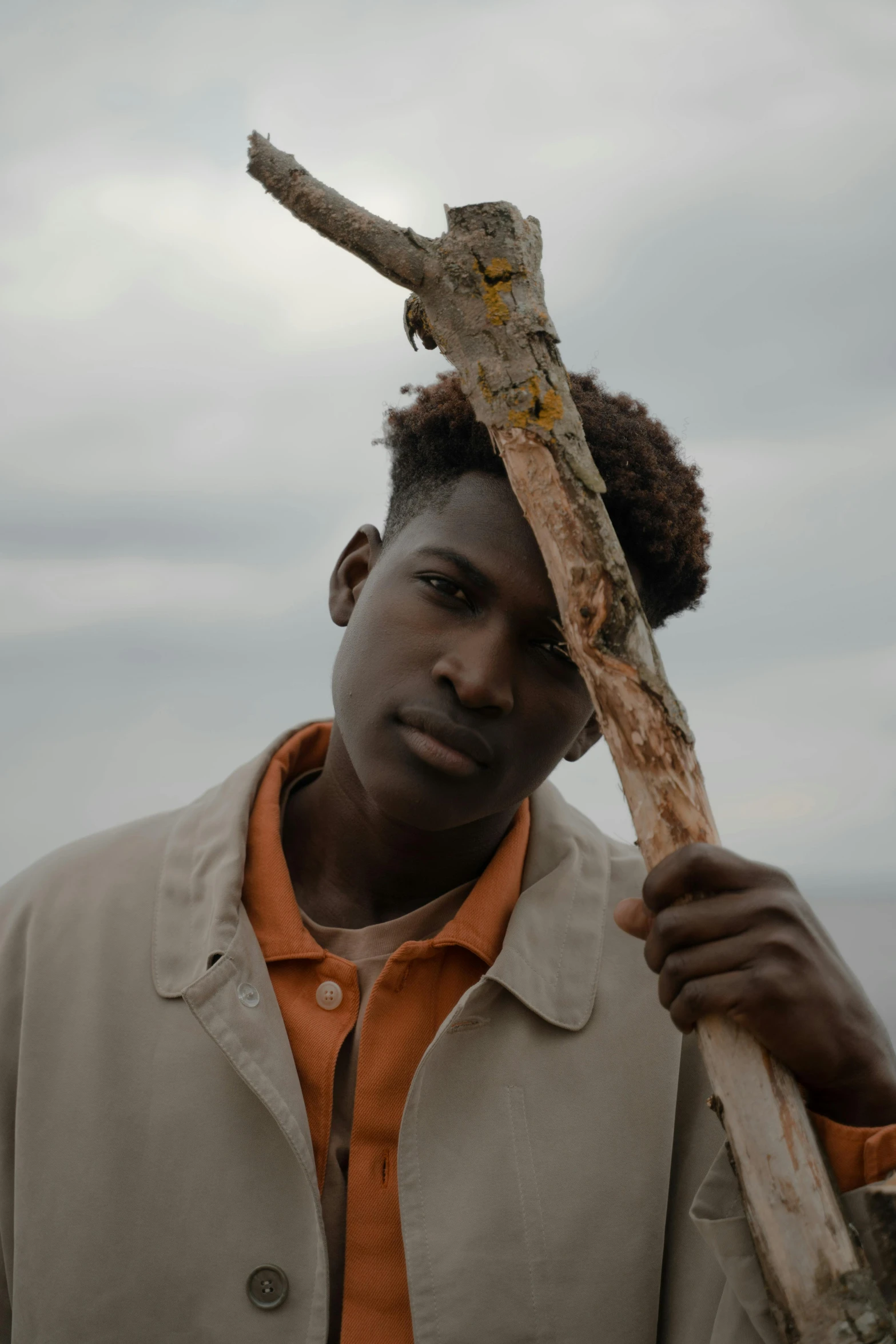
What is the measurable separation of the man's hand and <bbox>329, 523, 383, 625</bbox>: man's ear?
1.18m

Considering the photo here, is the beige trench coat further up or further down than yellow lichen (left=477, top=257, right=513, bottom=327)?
further down

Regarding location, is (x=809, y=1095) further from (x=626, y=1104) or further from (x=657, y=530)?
(x=657, y=530)

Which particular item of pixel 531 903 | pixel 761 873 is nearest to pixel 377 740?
pixel 531 903

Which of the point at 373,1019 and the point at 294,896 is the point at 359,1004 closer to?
the point at 373,1019

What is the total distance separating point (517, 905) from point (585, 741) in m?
0.47

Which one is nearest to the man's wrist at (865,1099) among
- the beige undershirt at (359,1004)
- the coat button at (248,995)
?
the beige undershirt at (359,1004)

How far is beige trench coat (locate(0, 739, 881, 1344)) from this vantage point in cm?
188

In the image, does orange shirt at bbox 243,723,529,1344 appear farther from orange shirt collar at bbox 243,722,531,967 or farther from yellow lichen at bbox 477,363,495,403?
yellow lichen at bbox 477,363,495,403

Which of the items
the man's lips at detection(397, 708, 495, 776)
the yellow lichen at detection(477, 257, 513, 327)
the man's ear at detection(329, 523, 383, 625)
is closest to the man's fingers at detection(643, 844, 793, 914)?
the man's lips at detection(397, 708, 495, 776)

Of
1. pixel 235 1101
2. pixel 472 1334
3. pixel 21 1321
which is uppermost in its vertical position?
pixel 235 1101

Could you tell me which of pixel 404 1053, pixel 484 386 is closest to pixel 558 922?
pixel 404 1053

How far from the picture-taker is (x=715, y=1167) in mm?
1688

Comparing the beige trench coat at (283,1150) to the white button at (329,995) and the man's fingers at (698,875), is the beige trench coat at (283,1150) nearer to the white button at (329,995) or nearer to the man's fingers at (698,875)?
the white button at (329,995)

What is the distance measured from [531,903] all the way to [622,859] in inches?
12.9
